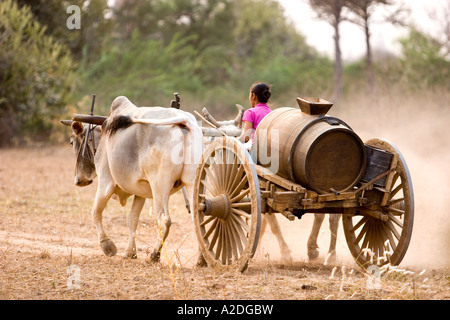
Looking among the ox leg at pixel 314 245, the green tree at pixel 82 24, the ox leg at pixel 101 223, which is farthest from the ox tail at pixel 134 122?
the green tree at pixel 82 24

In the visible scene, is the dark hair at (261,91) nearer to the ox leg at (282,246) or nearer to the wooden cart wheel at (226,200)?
the wooden cart wheel at (226,200)

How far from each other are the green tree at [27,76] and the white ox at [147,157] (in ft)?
36.7

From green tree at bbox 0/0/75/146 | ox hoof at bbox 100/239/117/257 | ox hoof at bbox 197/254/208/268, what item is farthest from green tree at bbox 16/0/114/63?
ox hoof at bbox 197/254/208/268

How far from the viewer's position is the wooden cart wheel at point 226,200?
5363mm

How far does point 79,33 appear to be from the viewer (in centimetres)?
2164

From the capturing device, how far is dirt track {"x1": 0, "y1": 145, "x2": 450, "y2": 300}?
4.68 meters

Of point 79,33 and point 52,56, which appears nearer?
point 52,56

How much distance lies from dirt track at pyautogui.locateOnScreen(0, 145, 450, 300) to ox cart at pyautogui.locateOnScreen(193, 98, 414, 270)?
1.06 ft

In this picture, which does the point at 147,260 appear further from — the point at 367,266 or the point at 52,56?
the point at 52,56

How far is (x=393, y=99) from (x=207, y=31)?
54.8 ft

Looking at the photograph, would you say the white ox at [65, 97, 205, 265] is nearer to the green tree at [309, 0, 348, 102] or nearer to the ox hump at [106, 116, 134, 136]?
the ox hump at [106, 116, 134, 136]

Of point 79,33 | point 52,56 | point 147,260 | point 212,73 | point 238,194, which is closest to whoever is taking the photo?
point 238,194

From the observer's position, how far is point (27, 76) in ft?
58.0
